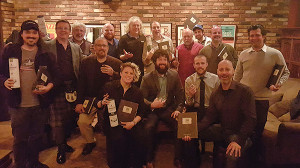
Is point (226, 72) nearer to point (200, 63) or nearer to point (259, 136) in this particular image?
point (200, 63)

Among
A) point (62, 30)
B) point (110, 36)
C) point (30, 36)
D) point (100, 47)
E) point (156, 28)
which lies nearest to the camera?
point (30, 36)

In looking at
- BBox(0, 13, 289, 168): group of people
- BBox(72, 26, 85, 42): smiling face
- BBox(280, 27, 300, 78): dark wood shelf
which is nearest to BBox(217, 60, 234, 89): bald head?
BBox(0, 13, 289, 168): group of people

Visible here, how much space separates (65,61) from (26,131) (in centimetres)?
101

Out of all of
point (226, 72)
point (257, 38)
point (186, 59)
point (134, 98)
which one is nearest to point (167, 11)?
point (186, 59)

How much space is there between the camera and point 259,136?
3.12 metres

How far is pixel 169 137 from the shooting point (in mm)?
4125

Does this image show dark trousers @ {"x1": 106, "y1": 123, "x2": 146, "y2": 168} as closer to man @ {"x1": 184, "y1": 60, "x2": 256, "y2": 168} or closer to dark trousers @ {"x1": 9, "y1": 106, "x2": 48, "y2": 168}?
man @ {"x1": 184, "y1": 60, "x2": 256, "y2": 168}

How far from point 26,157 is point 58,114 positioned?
2.04ft

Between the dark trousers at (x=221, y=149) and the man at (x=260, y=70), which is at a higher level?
the man at (x=260, y=70)

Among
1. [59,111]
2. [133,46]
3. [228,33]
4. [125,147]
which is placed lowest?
[125,147]

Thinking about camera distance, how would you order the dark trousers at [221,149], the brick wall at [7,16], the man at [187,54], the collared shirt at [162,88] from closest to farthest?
1. the dark trousers at [221,149]
2. the collared shirt at [162,88]
3. the man at [187,54]
4. the brick wall at [7,16]

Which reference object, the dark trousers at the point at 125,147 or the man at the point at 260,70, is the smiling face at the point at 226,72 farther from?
the dark trousers at the point at 125,147

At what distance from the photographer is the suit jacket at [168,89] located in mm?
3369

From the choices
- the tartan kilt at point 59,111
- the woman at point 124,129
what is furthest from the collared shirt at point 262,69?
the tartan kilt at point 59,111
